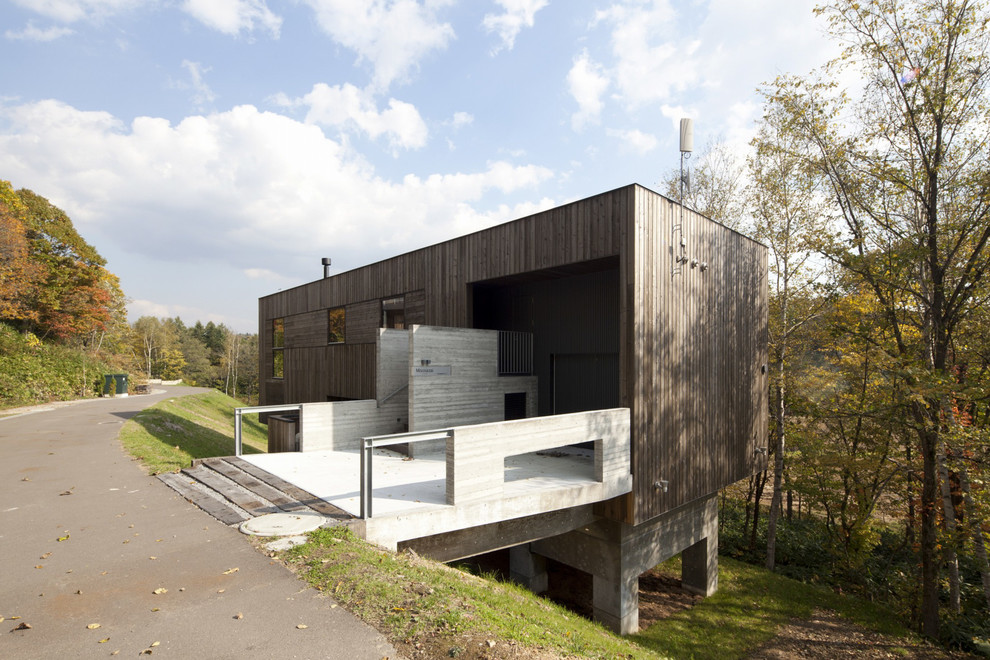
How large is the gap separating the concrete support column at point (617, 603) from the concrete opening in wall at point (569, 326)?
11.0 feet

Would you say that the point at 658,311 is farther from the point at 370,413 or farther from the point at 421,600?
the point at 370,413

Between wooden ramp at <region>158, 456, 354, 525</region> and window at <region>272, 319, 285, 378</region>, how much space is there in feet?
34.1

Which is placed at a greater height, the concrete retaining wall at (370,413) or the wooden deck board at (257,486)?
the concrete retaining wall at (370,413)

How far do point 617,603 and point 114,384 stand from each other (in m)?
26.2

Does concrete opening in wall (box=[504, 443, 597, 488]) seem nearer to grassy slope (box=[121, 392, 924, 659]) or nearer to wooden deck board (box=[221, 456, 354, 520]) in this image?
grassy slope (box=[121, 392, 924, 659])

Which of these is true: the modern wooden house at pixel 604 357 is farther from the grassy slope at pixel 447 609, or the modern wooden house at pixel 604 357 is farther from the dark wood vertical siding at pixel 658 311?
the grassy slope at pixel 447 609

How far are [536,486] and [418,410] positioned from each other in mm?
3003

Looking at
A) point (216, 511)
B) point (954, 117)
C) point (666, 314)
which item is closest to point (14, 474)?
point (216, 511)

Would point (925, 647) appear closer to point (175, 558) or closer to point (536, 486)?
point (536, 486)

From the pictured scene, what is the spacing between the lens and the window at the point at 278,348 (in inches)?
695

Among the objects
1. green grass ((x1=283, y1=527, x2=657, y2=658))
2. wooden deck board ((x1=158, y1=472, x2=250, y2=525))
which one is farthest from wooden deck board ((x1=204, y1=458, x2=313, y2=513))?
green grass ((x1=283, y1=527, x2=657, y2=658))

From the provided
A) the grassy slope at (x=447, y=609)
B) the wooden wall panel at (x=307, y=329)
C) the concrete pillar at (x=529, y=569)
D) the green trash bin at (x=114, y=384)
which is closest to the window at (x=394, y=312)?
the wooden wall panel at (x=307, y=329)

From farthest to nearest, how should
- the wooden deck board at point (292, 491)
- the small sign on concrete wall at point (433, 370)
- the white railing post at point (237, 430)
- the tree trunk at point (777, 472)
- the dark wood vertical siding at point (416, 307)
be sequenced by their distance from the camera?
the tree trunk at point (777, 472)
the dark wood vertical siding at point (416, 307)
the small sign on concrete wall at point (433, 370)
the white railing post at point (237, 430)
the wooden deck board at point (292, 491)

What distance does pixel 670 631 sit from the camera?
9203 millimetres
